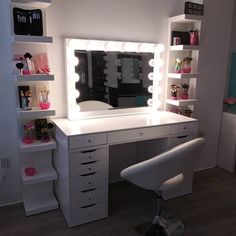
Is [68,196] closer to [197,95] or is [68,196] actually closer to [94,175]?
[94,175]

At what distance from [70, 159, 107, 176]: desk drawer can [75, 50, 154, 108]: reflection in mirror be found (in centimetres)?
65

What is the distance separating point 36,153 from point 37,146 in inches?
9.5

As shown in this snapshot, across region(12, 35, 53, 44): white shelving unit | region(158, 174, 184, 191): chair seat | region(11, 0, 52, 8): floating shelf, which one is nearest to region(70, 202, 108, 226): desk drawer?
region(158, 174, 184, 191): chair seat

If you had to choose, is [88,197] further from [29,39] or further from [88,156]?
[29,39]

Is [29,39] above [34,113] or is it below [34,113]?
above

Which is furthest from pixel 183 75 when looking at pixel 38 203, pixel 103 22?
pixel 38 203

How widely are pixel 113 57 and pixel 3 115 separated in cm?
112

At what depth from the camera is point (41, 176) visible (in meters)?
2.16

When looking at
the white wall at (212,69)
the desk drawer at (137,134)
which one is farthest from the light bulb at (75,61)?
the white wall at (212,69)

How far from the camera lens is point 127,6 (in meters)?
2.46

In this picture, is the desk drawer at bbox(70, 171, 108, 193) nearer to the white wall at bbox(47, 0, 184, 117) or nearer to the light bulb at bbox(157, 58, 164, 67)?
the white wall at bbox(47, 0, 184, 117)

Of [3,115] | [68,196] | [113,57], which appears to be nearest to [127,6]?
[113,57]

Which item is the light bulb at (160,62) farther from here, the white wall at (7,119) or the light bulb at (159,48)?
the white wall at (7,119)

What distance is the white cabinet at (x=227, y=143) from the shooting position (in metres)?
3.01
